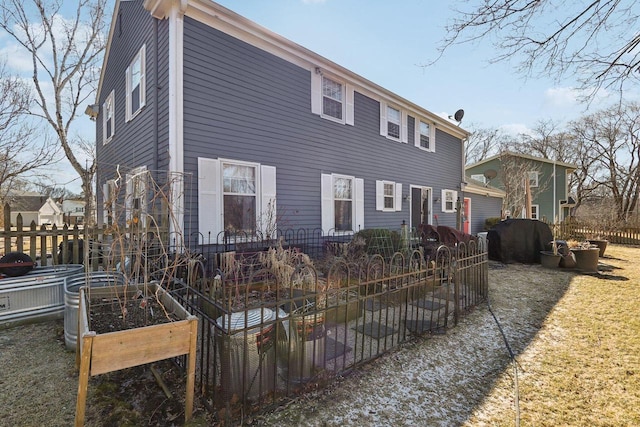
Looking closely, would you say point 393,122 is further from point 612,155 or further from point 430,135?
point 612,155

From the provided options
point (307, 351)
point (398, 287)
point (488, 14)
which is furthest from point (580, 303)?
point (307, 351)

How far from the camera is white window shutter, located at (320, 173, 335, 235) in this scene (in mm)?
8227

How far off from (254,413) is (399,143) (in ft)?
33.2

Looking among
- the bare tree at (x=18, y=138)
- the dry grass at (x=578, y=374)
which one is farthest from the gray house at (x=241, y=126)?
the bare tree at (x=18, y=138)

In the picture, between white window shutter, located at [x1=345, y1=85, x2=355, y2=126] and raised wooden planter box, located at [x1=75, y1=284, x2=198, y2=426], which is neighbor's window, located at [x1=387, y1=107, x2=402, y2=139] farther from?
raised wooden planter box, located at [x1=75, y1=284, x2=198, y2=426]

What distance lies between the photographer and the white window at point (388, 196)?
10016mm

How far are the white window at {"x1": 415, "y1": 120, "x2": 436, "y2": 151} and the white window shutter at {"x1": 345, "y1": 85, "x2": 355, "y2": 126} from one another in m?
3.91

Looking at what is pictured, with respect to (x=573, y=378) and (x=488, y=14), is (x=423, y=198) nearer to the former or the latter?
(x=488, y=14)

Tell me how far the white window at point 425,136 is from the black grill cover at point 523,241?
14.4 ft

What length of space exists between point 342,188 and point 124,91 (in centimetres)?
653

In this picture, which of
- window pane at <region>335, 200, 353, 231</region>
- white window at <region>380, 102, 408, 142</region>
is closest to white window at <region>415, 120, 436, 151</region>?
white window at <region>380, 102, 408, 142</region>

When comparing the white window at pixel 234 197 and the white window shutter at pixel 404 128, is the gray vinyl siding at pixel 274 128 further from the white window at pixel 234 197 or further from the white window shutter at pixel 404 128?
the white window shutter at pixel 404 128

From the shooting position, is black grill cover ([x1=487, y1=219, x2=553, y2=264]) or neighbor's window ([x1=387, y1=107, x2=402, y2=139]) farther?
neighbor's window ([x1=387, y1=107, x2=402, y2=139])

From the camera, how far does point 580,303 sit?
5359mm
